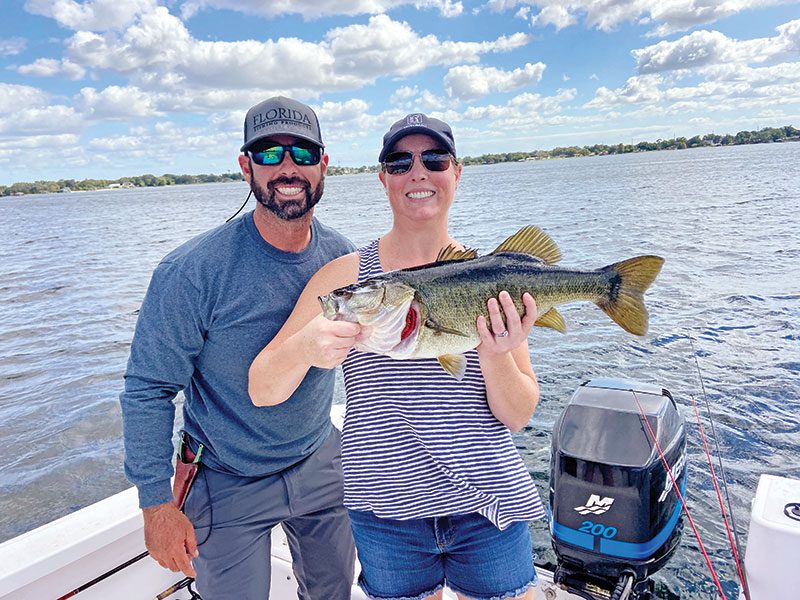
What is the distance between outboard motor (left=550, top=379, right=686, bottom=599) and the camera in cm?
346

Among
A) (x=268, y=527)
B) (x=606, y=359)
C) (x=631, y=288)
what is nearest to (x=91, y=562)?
(x=268, y=527)

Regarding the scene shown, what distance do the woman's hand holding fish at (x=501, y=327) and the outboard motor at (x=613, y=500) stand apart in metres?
1.46

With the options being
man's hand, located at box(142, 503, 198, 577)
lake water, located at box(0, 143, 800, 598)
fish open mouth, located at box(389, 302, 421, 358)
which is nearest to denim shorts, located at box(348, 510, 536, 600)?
fish open mouth, located at box(389, 302, 421, 358)

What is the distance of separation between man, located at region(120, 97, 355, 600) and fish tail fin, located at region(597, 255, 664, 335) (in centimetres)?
168

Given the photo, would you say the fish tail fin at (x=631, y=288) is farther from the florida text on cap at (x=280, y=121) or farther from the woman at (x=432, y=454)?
the florida text on cap at (x=280, y=121)

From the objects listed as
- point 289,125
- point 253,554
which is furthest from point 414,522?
point 289,125

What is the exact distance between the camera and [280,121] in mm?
3332

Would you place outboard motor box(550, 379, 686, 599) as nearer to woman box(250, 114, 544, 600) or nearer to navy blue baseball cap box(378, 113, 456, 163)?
woman box(250, 114, 544, 600)

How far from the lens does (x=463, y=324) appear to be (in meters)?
2.67

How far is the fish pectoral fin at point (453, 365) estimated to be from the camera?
104 inches

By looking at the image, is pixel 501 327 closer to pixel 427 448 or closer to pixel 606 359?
pixel 427 448

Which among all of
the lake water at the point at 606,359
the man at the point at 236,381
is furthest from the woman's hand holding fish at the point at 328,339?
the lake water at the point at 606,359

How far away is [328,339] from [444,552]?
1194mm

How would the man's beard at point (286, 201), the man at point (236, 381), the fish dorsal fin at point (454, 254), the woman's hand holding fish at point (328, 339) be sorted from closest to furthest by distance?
the woman's hand holding fish at point (328, 339) < the fish dorsal fin at point (454, 254) < the man at point (236, 381) < the man's beard at point (286, 201)
